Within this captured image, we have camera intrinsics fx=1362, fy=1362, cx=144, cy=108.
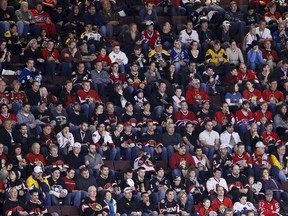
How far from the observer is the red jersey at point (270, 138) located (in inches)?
1132

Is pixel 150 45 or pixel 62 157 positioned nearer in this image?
pixel 62 157

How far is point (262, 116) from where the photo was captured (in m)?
29.2

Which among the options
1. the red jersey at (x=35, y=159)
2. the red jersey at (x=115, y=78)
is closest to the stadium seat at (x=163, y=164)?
the red jersey at (x=115, y=78)

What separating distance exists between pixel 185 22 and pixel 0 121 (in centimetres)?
699

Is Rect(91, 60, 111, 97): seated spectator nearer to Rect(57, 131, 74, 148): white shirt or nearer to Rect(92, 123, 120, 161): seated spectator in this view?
Rect(92, 123, 120, 161): seated spectator

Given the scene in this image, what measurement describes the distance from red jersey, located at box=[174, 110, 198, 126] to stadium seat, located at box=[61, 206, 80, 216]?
158 inches

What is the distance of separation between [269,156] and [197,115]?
1749 millimetres

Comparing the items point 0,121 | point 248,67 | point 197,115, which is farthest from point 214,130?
point 0,121

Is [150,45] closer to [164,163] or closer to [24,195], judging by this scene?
[164,163]

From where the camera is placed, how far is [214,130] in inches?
1120

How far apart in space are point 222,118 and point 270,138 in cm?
110

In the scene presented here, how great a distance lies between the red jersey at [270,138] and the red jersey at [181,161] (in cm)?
213

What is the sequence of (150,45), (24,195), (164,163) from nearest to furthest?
1. (24,195)
2. (164,163)
3. (150,45)

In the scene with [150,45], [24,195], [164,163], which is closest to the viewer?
[24,195]
